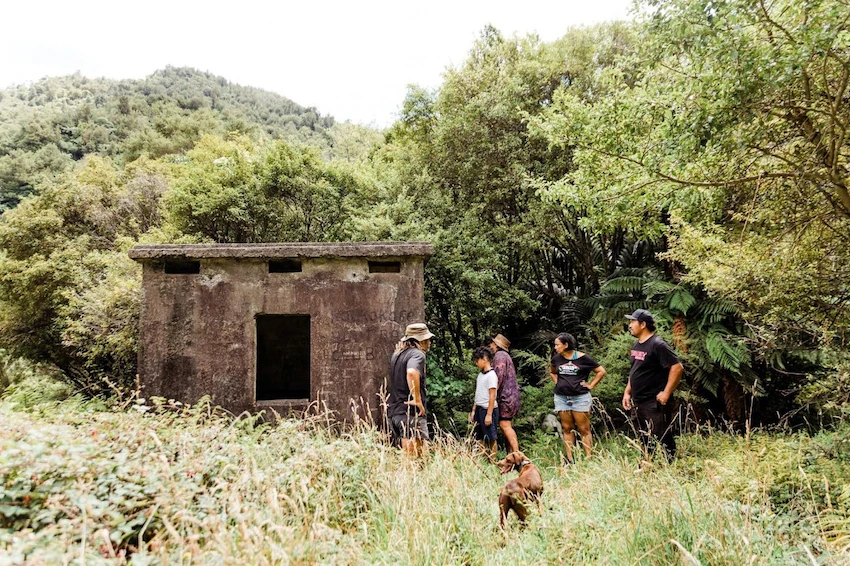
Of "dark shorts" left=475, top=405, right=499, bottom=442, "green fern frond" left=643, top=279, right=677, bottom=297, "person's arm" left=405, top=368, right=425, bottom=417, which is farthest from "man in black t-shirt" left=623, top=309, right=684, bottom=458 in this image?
"green fern frond" left=643, top=279, right=677, bottom=297

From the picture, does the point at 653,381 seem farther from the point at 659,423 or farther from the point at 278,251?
the point at 278,251

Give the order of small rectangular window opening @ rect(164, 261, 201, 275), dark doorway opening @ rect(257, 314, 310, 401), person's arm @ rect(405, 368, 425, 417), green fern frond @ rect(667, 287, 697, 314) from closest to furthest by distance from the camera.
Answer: person's arm @ rect(405, 368, 425, 417) < small rectangular window opening @ rect(164, 261, 201, 275) < green fern frond @ rect(667, 287, 697, 314) < dark doorway opening @ rect(257, 314, 310, 401)

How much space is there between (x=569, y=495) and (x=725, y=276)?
3.73 metres

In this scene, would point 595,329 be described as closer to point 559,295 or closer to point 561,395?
point 559,295

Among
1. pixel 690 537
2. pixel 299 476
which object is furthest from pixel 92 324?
pixel 690 537

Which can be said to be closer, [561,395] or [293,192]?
[561,395]

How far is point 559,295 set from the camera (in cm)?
1189

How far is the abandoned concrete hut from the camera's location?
644cm

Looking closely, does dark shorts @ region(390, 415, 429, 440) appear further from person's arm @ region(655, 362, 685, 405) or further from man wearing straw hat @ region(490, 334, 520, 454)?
person's arm @ region(655, 362, 685, 405)

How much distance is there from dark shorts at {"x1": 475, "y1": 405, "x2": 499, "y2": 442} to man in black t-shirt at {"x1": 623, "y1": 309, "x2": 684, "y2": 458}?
169 centimetres

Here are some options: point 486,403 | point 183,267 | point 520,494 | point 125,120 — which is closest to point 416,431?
point 486,403

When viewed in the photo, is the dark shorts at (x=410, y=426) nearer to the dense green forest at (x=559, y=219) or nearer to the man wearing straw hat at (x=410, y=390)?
the man wearing straw hat at (x=410, y=390)

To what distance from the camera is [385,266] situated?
690 cm

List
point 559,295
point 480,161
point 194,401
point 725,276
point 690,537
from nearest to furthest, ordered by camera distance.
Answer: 1. point 690,537
2. point 725,276
3. point 194,401
4. point 480,161
5. point 559,295
